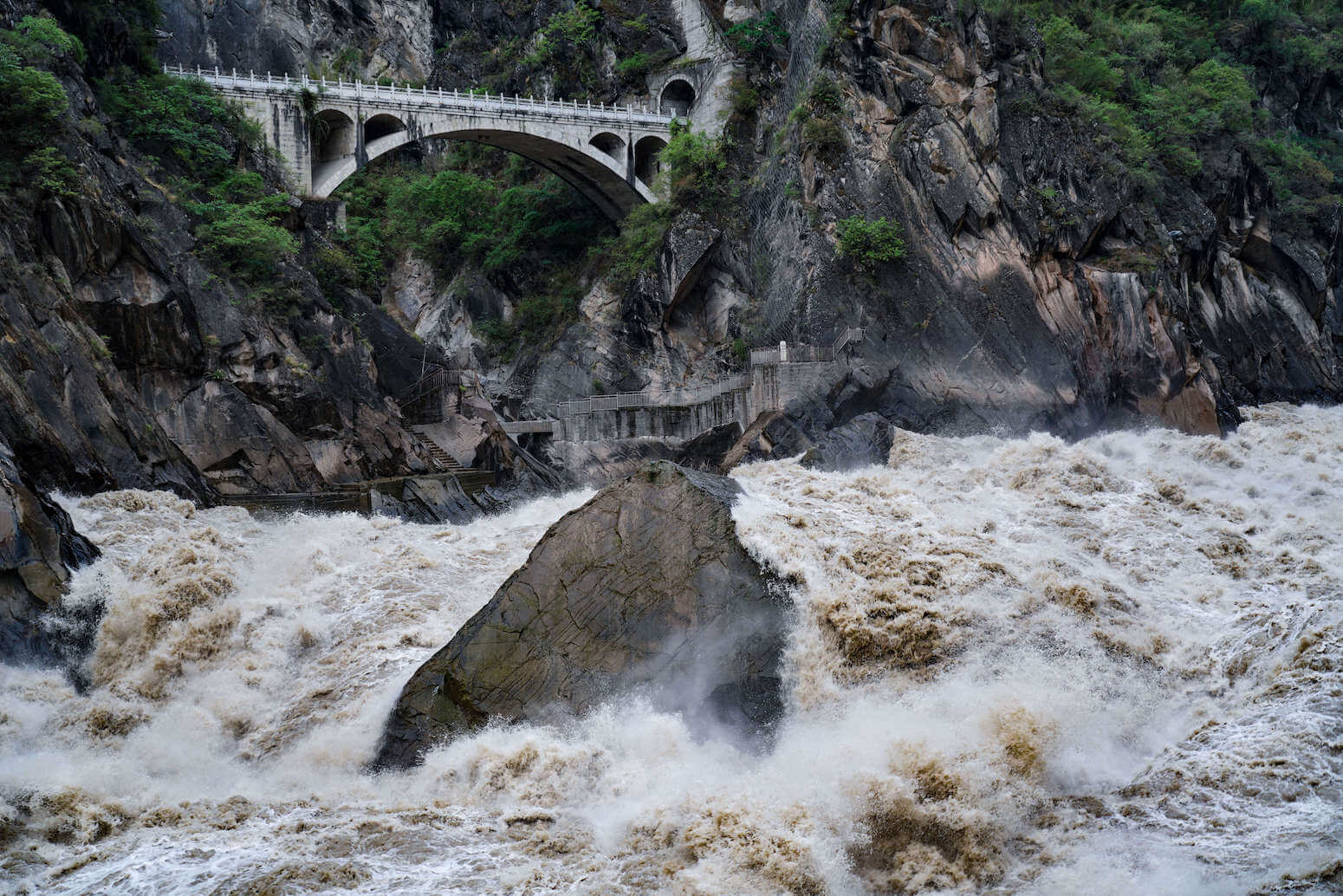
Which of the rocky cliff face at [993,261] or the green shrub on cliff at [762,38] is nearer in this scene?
the rocky cliff face at [993,261]

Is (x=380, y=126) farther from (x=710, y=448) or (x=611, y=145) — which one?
(x=710, y=448)

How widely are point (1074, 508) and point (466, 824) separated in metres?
14.5

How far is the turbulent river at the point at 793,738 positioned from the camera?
28.9 ft

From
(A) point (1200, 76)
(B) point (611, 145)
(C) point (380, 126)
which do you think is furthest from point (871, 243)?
(C) point (380, 126)

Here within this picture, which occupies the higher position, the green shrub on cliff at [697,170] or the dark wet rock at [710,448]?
the green shrub on cliff at [697,170]

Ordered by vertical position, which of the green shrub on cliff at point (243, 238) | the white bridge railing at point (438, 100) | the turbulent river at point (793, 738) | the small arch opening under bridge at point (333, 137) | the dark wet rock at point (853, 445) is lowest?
the turbulent river at point (793, 738)

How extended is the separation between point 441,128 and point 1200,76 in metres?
33.6

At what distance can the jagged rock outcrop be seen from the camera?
41.8 feet

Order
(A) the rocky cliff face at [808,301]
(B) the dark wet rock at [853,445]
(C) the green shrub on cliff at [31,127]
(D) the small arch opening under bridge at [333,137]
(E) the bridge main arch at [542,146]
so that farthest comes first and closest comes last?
(E) the bridge main arch at [542,146]
(D) the small arch opening under bridge at [333,137]
(B) the dark wet rock at [853,445]
(A) the rocky cliff face at [808,301]
(C) the green shrub on cliff at [31,127]

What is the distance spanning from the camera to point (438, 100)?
45750 mm

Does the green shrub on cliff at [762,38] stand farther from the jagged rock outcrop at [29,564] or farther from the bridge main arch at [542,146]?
the jagged rock outcrop at [29,564]

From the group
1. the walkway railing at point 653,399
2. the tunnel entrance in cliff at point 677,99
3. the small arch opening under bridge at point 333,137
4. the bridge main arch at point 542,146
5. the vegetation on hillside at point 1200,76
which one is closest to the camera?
the walkway railing at point 653,399

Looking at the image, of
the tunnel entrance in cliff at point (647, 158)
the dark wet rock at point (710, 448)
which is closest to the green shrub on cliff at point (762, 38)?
the tunnel entrance in cliff at point (647, 158)

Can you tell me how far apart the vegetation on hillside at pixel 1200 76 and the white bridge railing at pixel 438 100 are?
17980mm
